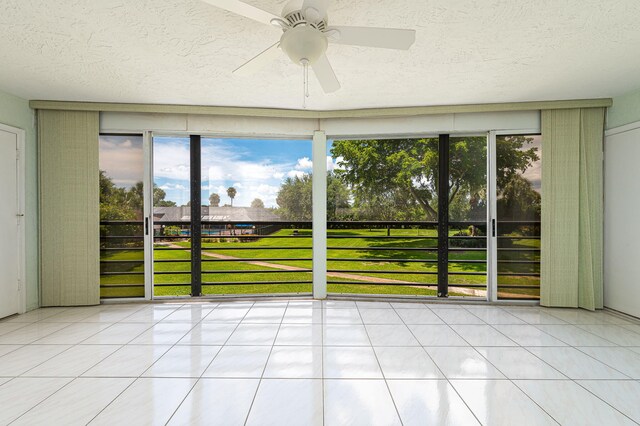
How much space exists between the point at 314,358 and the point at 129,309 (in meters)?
2.55

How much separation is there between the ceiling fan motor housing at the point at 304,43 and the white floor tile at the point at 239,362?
6.89ft

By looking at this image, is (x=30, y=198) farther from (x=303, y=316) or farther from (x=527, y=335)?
(x=527, y=335)

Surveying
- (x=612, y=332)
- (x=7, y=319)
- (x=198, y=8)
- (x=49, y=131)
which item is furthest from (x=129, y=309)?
(x=612, y=332)

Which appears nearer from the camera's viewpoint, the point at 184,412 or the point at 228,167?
the point at 184,412

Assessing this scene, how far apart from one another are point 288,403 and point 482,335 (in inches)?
78.5

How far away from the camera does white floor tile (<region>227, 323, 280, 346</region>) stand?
8.54ft

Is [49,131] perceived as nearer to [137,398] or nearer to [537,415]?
[137,398]

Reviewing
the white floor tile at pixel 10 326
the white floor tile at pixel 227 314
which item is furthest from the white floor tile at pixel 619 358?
the white floor tile at pixel 10 326

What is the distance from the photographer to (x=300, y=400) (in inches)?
70.7

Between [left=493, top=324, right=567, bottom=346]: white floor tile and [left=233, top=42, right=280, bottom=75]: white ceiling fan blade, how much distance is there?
120 inches

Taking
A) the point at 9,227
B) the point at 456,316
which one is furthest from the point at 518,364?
the point at 9,227

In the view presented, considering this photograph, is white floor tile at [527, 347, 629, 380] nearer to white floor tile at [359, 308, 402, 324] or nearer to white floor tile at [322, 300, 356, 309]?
white floor tile at [359, 308, 402, 324]

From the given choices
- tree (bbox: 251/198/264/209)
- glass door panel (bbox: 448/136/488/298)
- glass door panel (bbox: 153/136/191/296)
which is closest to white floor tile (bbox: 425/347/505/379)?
glass door panel (bbox: 448/136/488/298)

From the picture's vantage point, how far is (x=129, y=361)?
89.6 inches
